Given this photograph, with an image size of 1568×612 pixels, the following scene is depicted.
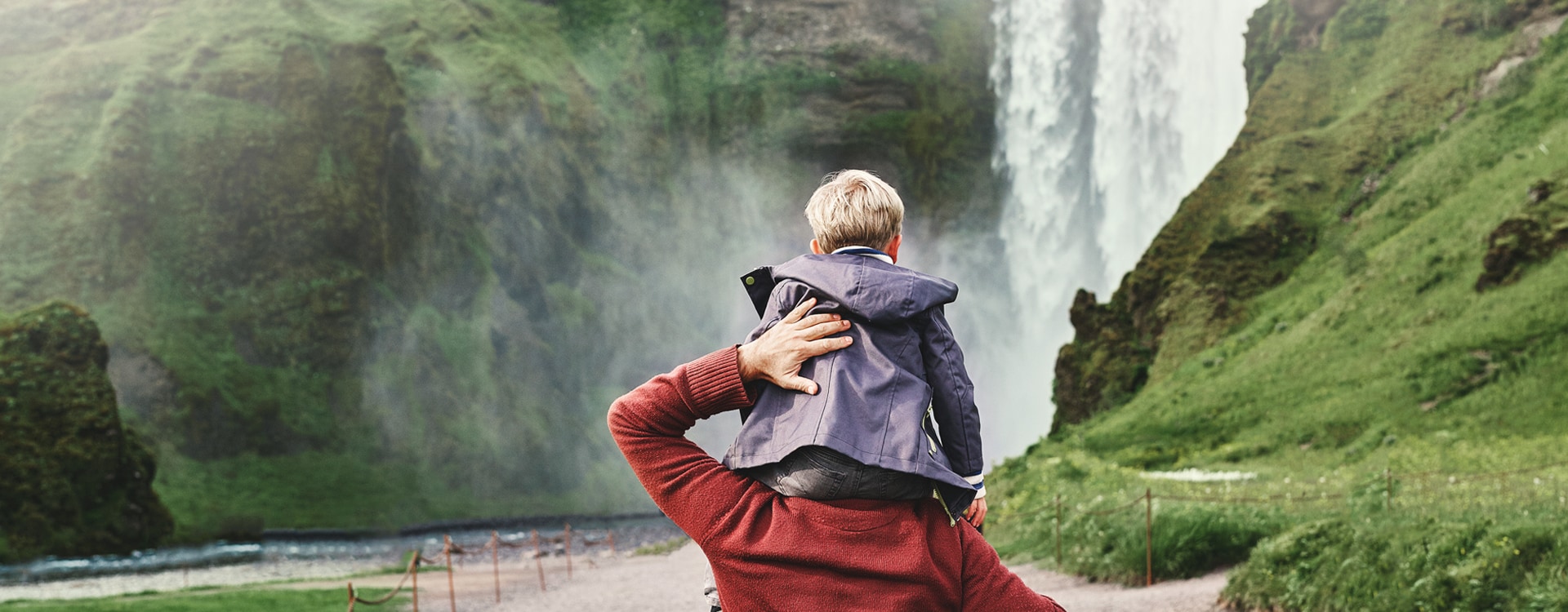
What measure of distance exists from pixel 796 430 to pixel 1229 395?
83.4ft

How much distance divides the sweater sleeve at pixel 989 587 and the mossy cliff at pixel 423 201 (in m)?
52.7

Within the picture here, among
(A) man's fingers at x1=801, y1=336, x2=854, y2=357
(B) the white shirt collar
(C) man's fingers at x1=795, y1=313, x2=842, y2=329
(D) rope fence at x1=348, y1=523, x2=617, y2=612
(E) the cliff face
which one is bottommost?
(D) rope fence at x1=348, y1=523, x2=617, y2=612

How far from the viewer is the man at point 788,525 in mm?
2521

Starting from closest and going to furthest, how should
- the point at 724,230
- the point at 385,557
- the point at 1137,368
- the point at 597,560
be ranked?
the point at 597,560
the point at 1137,368
the point at 385,557
the point at 724,230

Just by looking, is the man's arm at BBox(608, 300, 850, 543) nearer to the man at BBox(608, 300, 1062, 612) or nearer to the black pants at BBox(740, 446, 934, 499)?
the man at BBox(608, 300, 1062, 612)

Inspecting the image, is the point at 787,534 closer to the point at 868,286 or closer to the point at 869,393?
the point at 869,393

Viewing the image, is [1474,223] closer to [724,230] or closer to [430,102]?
[724,230]

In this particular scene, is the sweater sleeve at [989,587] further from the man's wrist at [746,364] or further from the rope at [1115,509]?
the rope at [1115,509]

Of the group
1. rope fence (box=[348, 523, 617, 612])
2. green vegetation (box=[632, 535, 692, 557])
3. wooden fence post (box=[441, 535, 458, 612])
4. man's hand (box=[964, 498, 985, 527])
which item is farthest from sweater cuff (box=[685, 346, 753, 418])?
green vegetation (box=[632, 535, 692, 557])

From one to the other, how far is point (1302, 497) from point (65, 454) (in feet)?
136

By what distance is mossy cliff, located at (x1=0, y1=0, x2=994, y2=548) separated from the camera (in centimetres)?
5609

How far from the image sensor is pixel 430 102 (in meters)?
68.2

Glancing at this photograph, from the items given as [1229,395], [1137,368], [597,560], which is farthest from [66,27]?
[1229,395]

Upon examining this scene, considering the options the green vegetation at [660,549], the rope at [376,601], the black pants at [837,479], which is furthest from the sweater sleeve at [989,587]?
the green vegetation at [660,549]
